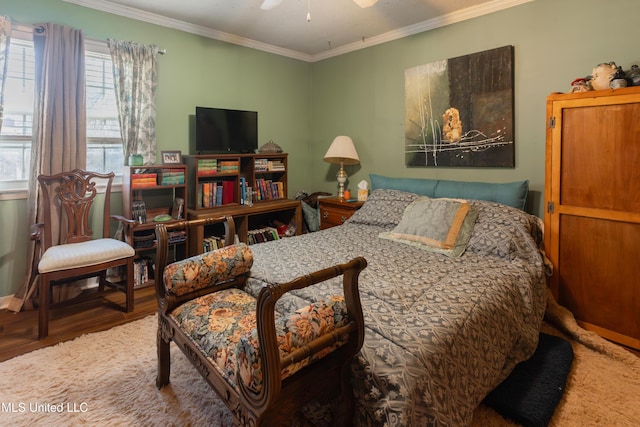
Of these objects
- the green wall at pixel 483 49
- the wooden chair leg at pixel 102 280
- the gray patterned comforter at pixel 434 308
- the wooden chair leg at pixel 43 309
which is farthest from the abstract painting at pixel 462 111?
the wooden chair leg at pixel 43 309

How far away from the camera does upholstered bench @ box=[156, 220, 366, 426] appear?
1060 mm

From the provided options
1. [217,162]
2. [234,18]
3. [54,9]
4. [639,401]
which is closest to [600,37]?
[639,401]

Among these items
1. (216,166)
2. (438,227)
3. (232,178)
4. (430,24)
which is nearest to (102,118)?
(216,166)

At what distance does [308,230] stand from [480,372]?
2.97 meters

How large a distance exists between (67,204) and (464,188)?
10.8 feet

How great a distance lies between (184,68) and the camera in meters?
3.60

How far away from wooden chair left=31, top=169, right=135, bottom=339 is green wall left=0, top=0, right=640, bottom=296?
0.31 metres

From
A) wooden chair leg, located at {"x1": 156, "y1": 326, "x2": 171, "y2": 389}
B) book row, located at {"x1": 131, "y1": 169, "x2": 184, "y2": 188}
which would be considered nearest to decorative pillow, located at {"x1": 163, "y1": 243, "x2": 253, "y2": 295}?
wooden chair leg, located at {"x1": 156, "y1": 326, "x2": 171, "y2": 389}

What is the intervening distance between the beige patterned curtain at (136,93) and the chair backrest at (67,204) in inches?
18.7

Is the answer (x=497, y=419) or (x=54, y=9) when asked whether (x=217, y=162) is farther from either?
(x=497, y=419)

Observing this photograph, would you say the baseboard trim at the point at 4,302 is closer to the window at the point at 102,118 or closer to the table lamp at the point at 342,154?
the window at the point at 102,118

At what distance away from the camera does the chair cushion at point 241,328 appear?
112 cm

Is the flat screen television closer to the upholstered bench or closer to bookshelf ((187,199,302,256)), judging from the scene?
bookshelf ((187,199,302,256))

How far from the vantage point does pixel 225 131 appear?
379 cm
